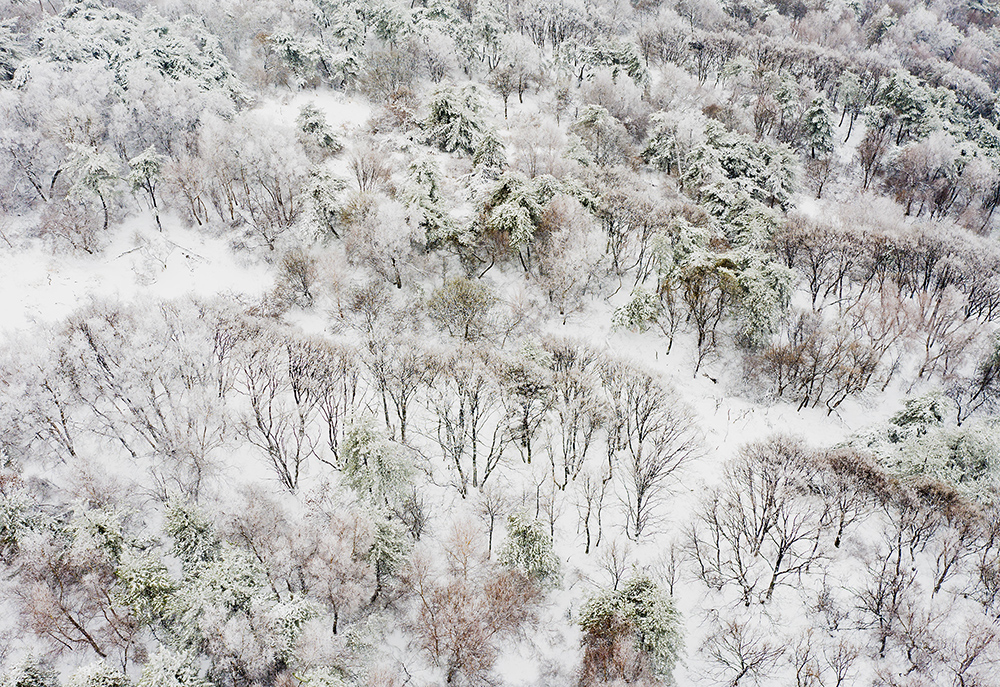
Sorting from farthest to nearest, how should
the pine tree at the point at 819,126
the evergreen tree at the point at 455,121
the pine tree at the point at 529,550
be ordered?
the pine tree at the point at 819,126 → the evergreen tree at the point at 455,121 → the pine tree at the point at 529,550

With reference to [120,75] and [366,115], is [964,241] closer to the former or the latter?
[366,115]

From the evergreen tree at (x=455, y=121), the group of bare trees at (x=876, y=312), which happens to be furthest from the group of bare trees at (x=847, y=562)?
the evergreen tree at (x=455, y=121)

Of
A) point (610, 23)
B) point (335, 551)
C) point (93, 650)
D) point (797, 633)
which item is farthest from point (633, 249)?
point (610, 23)

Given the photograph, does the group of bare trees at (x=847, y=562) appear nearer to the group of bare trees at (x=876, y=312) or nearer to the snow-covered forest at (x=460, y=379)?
the snow-covered forest at (x=460, y=379)

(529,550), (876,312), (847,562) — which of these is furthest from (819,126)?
(529,550)

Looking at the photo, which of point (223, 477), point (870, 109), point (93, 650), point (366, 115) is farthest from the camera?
point (870, 109)

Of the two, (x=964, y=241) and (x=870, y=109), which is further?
(x=870, y=109)

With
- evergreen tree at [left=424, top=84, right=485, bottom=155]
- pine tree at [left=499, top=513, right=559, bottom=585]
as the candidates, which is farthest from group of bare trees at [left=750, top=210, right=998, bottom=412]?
evergreen tree at [left=424, top=84, right=485, bottom=155]

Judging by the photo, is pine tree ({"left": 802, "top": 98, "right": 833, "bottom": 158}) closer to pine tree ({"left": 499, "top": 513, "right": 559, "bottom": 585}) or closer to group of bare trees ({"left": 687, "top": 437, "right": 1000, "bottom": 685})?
group of bare trees ({"left": 687, "top": 437, "right": 1000, "bottom": 685})
